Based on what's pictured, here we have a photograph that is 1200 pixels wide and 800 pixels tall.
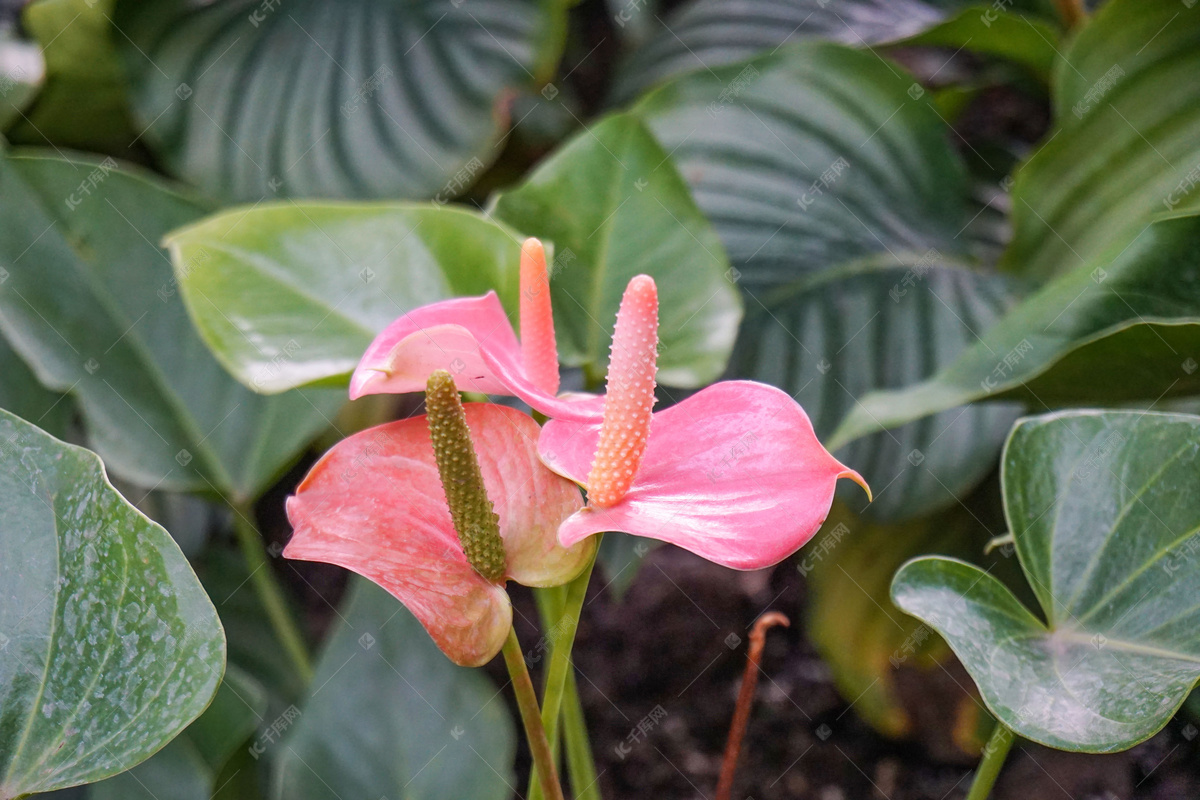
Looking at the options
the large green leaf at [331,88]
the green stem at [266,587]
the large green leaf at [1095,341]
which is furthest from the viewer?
the large green leaf at [331,88]

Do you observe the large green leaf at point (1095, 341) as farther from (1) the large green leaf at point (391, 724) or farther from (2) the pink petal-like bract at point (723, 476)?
(1) the large green leaf at point (391, 724)

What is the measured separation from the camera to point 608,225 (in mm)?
635

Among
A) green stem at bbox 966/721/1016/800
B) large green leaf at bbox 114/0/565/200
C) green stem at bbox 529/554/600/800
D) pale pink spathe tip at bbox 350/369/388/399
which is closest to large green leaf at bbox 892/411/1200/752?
green stem at bbox 966/721/1016/800

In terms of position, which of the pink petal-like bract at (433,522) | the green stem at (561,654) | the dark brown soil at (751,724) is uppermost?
the pink petal-like bract at (433,522)

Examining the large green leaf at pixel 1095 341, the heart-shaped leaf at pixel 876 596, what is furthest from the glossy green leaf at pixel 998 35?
the heart-shaped leaf at pixel 876 596

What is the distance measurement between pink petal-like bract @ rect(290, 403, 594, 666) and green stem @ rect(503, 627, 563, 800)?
0.04 ft

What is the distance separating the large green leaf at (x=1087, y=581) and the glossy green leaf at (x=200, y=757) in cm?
50

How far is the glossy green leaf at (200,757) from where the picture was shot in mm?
649

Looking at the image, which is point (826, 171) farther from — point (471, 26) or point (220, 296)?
point (220, 296)

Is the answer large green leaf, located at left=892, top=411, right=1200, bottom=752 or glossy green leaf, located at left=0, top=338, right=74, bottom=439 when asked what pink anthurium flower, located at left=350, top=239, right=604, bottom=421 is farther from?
glossy green leaf, located at left=0, top=338, right=74, bottom=439

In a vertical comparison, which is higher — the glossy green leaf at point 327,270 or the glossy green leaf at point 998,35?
the glossy green leaf at point 998,35

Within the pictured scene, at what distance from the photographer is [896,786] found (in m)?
0.84

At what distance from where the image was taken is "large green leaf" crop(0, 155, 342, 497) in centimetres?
71

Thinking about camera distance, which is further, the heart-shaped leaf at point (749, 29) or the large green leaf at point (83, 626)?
the heart-shaped leaf at point (749, 29)
